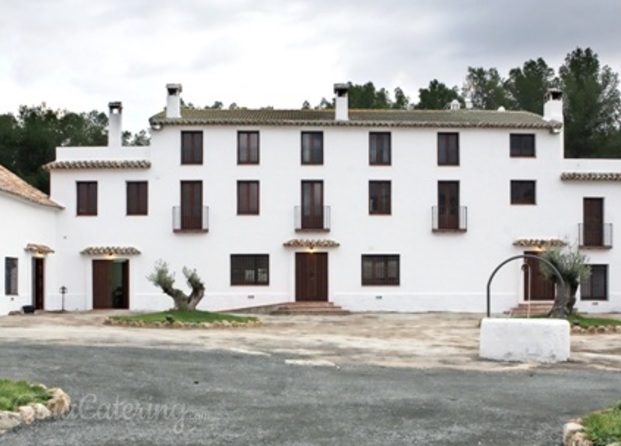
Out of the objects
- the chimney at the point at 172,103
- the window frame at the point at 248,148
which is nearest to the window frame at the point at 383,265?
the window frame at the point at 248,148

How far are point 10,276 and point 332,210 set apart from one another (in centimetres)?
1311

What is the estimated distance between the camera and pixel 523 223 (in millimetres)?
37438

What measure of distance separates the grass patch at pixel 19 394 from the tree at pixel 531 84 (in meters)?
50.2

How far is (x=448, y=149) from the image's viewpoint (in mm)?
37656

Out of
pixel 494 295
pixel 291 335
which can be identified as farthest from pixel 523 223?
pixel 291 335

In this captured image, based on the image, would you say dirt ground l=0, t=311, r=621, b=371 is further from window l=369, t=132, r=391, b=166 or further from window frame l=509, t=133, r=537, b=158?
window frame l=509, t=133, r=537, b=158

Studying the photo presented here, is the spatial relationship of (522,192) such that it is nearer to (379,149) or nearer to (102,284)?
(379,149)

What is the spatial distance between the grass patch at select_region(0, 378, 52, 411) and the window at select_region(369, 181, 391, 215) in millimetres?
27166

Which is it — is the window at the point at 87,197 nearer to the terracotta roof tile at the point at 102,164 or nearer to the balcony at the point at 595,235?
the terracotta roof tile at the point at 102,164

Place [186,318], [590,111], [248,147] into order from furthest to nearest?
[590,111]
[248,147]
[186,318]

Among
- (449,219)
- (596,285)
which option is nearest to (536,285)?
(596,285)

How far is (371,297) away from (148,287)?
926 centimetres

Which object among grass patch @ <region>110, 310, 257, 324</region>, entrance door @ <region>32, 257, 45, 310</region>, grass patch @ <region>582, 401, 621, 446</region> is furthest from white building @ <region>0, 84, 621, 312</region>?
grass patch @ <region>582, 401, 621, 446</region>

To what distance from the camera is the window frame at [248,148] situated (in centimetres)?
3697
